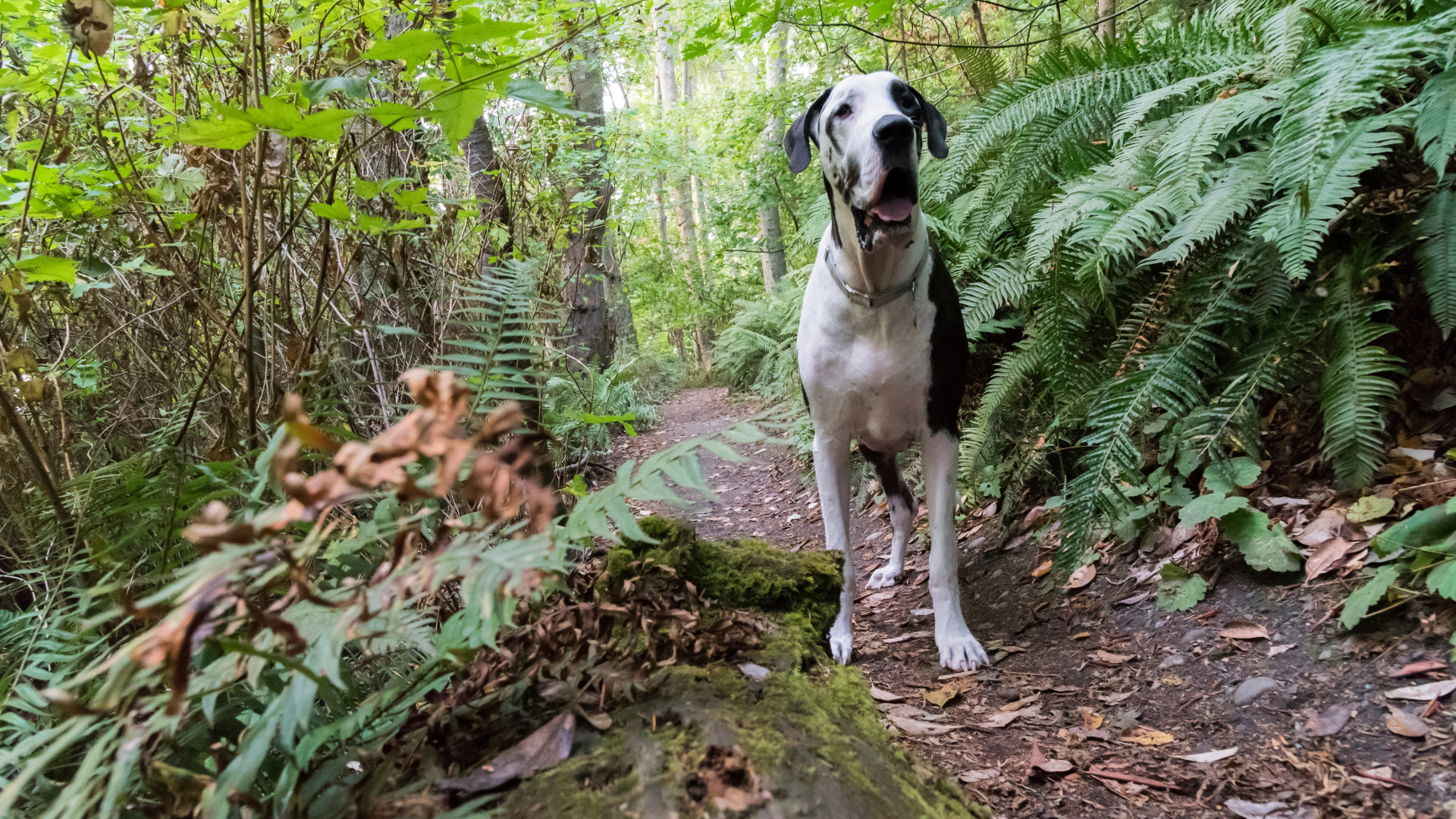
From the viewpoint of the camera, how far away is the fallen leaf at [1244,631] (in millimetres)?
2330

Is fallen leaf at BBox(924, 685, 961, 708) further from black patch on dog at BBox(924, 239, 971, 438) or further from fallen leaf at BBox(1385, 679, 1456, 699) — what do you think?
fallen leaf at BBox(1385, 679, 1456, 699)

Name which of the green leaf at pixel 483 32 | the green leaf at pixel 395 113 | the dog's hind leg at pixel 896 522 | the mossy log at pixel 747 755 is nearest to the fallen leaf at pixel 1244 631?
the mossy log at pixel 747 755

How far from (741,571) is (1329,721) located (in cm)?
160

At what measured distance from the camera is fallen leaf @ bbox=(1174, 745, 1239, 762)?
6.53 feet

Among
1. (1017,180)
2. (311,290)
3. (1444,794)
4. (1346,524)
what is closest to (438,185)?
(311,290)

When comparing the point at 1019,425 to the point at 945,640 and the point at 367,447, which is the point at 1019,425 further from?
the point at 367,447

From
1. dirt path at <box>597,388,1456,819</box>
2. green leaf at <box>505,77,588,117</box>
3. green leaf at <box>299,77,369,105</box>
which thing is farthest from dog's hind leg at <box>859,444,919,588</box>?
green leaf at <box>299,77,369,105</box>

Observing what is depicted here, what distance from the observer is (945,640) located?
9.57 feet

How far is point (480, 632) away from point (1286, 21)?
150 inches

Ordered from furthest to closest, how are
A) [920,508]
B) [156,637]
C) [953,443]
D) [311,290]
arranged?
[920,508], [953,443], [311,290], [156,637]

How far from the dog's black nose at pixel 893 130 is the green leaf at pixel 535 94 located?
51.5 inches

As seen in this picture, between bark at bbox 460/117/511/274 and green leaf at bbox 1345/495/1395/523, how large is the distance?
3.31 m

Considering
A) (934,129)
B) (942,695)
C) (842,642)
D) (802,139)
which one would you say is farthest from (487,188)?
(942,695)

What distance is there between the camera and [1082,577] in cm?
309
